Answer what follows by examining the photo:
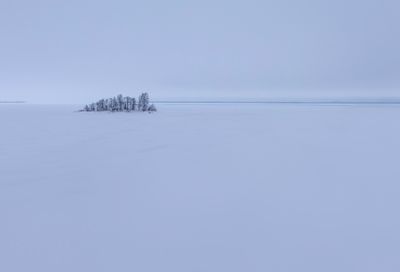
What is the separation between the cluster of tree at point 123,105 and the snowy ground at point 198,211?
59.3 ft

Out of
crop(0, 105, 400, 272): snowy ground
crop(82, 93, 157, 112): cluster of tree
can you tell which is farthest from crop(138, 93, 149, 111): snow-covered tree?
crop(0, 105, 400, 272): snowy ground

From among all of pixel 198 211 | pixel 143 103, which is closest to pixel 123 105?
pixel 143 103

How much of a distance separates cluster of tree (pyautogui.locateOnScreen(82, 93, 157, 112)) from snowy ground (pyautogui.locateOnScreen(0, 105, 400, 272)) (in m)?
18.1

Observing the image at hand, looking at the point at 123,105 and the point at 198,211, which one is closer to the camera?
the point at 198,211

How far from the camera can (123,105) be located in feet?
78.9

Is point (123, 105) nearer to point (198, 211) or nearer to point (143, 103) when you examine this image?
point (143, 103)

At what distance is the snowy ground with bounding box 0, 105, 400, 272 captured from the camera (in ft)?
7.44

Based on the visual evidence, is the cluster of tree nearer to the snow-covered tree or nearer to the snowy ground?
the snow-covered tree

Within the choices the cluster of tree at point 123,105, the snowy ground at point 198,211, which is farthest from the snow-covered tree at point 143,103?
the snowy ground at point 198,211

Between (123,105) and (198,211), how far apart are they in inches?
854

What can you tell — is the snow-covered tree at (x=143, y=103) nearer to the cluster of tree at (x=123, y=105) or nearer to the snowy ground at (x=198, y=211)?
the cluster of tree at (x=123, y=105)

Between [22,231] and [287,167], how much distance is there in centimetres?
363

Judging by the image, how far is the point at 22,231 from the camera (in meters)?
2.68

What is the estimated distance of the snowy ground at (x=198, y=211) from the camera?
227cm
